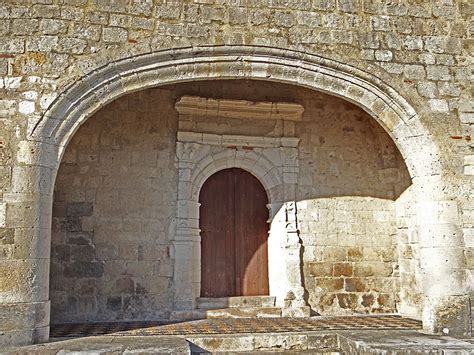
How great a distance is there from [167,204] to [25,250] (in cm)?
194

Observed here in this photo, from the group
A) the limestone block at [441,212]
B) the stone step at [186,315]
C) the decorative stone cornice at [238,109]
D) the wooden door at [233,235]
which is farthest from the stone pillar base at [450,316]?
the decorative stone cornice at [238,109]

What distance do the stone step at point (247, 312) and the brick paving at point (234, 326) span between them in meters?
0.09

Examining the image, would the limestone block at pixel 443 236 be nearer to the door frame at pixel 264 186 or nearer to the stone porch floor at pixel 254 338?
the stone porch floor at pixel 254 338

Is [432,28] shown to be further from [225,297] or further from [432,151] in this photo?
[225,297]

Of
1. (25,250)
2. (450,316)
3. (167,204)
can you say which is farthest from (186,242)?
(450,316)

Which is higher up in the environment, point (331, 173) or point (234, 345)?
point (331, 173)

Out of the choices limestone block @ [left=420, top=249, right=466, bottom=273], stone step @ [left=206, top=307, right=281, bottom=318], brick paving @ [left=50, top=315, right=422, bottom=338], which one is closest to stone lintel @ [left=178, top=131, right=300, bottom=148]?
stone step @ [left=206, top=307, right=281, bottom=318]

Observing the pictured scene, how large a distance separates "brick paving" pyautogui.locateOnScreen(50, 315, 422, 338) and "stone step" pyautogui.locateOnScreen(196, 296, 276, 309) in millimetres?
240

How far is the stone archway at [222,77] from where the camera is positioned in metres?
4.09

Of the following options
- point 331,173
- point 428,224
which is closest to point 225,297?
point 331,173

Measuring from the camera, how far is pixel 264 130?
608cm

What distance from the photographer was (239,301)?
5.75 metres

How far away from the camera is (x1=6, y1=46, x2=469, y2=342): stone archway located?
161 inches

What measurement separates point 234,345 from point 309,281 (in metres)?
1.73
